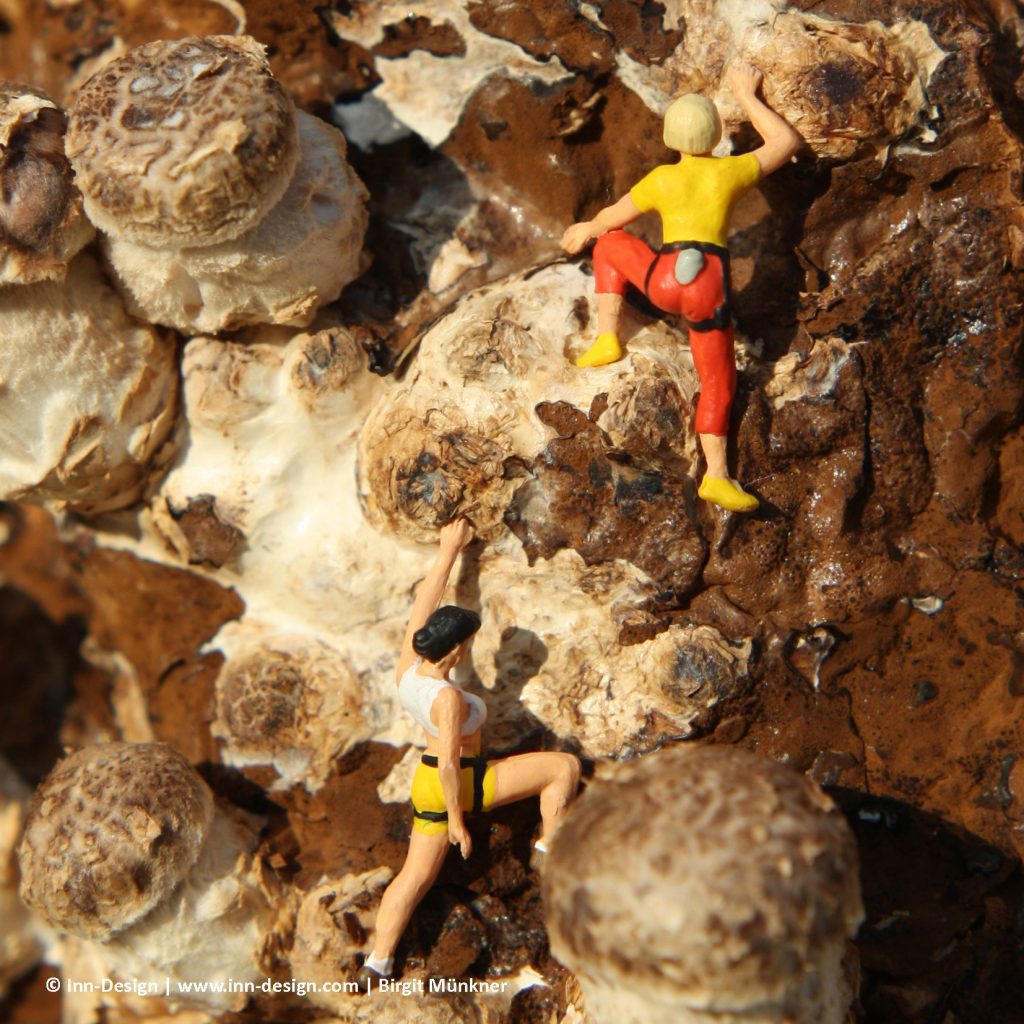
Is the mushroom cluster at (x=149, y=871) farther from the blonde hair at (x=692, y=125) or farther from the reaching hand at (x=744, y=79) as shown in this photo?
the reaching hand at (x=744, y=79)

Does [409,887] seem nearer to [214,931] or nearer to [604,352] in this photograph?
[214,931]

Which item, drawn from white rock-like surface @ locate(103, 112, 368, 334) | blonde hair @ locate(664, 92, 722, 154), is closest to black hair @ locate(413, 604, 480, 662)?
white rock-like surface @ locate(103, 112, 368, 334)

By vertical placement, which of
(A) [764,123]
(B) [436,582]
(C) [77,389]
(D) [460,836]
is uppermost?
(A) [764,123]

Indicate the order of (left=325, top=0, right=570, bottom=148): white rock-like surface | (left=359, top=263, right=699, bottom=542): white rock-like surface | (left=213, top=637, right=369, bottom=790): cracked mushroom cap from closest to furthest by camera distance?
(left=359, top=263, right=699, bottom=542): white rock-like surface
(left=213, top=637, right=369, bottom=790): cracked mushroom cap
(left=325, top=0, right=570, bottom=148): white rock-like surface

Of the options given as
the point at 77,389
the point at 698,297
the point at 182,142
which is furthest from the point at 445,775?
the point at 182,142

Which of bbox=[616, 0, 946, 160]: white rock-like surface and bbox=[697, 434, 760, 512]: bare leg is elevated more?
bbox=[616, 0, 946, 160]: white rock-like surface

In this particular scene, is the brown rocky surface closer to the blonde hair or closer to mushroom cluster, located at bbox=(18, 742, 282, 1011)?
mushroom cluster, located at bbox=(18, 742, 282, 1011)

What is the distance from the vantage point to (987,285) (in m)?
3.46

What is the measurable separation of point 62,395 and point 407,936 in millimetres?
2202

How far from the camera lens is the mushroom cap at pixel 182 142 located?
304 cm

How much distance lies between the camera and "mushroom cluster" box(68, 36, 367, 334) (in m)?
3.04

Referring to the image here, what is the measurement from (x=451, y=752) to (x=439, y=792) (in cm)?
21

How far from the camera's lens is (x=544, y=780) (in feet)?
10.6

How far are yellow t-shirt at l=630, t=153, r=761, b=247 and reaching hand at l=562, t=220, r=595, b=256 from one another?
0.30m
